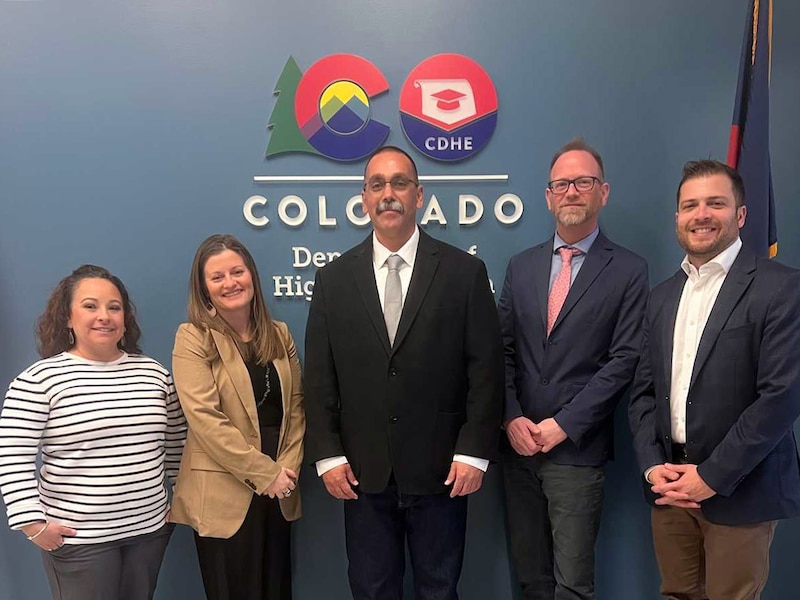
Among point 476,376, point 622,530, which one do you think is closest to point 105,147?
point 476,376

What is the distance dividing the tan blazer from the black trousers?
54mm

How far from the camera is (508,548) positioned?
8.27ft

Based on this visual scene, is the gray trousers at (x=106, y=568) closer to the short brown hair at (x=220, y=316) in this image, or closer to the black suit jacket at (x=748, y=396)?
the short brown hair at (x=220, y=316)

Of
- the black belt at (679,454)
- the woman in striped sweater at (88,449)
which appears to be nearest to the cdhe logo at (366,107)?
the woman in striped sweater at (88,449)

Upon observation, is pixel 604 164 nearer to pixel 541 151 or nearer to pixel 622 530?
pixel 541 151

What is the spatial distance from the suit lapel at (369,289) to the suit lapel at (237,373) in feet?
1.63

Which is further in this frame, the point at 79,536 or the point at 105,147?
the point at 105,147

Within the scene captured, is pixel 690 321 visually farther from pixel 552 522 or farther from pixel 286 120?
pixel 286 120

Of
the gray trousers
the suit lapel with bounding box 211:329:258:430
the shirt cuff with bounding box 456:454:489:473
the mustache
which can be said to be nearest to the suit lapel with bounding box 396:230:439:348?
the mustache

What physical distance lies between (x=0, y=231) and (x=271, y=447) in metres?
1.50

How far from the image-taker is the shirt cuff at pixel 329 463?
1.93 m

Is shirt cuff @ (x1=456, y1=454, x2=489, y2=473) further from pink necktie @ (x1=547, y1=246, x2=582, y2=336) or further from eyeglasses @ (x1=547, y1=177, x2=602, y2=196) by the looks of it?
eyeglasses @ (x1=547, y1=177, x2=602, y2=196)

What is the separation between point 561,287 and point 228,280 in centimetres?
120

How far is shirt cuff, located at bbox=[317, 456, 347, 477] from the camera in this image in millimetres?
1933
